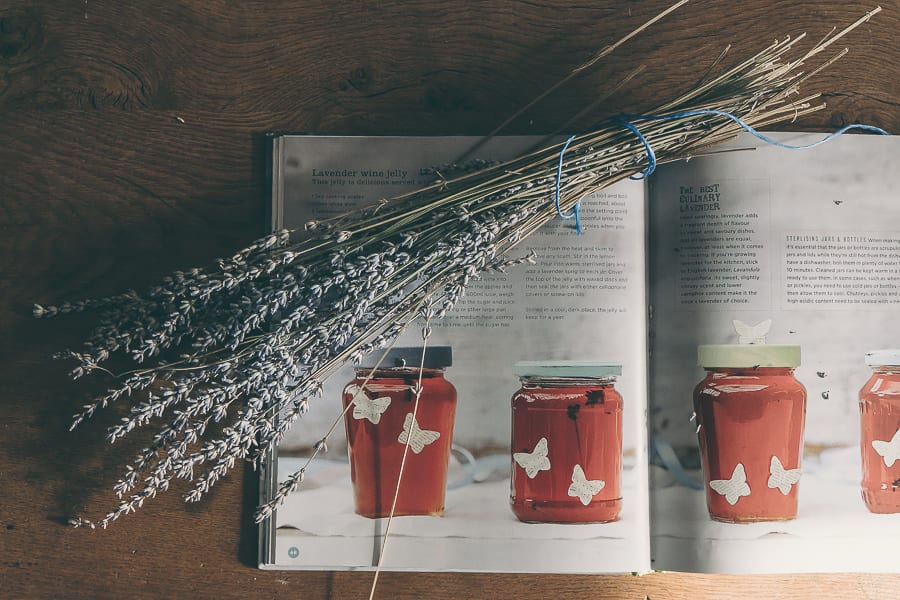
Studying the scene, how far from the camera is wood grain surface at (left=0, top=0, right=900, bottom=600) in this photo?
0.76m

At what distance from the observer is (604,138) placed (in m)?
0.71

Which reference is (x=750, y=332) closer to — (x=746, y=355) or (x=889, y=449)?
(x=746, y=355)

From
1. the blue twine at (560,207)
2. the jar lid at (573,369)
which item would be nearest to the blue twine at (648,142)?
the blue twine at (560,207)

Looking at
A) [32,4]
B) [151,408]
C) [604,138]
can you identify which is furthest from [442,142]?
[32,4]

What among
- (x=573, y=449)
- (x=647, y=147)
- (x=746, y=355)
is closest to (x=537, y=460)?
(x=573, y=449)

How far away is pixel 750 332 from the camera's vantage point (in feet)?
2.46

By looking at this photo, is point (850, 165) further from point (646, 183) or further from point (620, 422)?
point (620, 422)

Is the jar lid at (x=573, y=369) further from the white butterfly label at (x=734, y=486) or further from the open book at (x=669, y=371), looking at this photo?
the white butterfly label at (x=734, y=486)

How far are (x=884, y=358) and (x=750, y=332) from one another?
165 mm

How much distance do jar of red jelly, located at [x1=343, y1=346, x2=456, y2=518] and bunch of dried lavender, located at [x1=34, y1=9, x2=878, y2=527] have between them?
0.09 m

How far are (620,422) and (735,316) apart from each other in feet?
0.60

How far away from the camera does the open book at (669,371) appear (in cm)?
75

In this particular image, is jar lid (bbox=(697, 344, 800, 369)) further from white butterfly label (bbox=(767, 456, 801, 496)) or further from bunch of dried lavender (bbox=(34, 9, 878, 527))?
bunch of dried lavender (bbox=(34, 9, 878, 527))

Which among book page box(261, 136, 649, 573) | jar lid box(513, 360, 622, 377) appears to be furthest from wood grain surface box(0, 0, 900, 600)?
jar lid box(513, 360, 622, 377)
